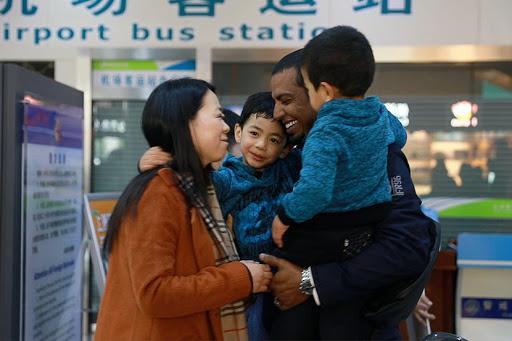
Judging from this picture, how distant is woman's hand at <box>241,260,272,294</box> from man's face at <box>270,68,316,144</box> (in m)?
0.43

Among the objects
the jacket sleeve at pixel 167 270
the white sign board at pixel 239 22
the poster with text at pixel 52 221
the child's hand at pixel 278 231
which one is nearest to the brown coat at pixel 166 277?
the jacket sleeve at pixel 167 270

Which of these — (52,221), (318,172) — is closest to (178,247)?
(318,172)

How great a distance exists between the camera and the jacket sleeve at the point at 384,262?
1666mm

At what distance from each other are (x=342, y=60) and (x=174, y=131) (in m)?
0.51

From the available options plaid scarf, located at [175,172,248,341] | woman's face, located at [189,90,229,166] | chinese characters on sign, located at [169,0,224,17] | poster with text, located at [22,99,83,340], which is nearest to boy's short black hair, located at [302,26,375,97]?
woman's face, located at [189,90,229,166]

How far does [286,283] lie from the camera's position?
67.7 inches

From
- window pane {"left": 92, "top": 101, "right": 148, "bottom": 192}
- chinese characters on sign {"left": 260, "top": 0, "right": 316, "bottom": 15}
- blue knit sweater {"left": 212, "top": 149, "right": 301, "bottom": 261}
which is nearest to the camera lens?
blue knit sweater {"left": 212, "top": 149, "right": 301, "bottom": 261}

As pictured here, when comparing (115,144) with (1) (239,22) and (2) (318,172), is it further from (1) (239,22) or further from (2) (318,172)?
(2) (318,172)

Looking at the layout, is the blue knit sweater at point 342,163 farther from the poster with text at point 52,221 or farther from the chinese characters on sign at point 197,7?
the chinese characters on sign at point 197,7

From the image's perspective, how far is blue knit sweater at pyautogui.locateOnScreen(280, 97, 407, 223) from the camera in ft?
5.20

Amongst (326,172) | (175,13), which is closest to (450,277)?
(175,13)

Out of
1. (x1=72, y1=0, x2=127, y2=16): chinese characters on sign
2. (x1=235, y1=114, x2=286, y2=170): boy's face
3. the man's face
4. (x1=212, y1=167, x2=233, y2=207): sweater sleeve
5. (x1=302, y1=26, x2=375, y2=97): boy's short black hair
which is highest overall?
(x1=72, y1=0, x2=127, y2=16): chinese characters on sign

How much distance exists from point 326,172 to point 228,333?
0.57 m

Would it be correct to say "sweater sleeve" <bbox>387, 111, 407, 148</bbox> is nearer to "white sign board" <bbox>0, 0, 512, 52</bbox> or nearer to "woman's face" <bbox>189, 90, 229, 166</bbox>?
"woman's face" <bbox>189, 90, 229, 166</bbox>
